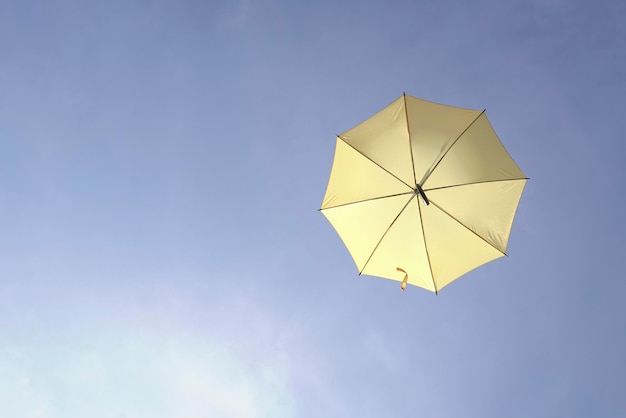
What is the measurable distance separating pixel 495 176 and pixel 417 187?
3.00 meters

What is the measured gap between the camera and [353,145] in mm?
17141

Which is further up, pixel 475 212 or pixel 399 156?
pixel 399 156

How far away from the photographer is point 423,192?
1639 cm

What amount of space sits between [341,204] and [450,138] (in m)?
4.85

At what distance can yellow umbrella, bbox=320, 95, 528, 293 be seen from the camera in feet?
53.3

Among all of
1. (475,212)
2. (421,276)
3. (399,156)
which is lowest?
(421,276)

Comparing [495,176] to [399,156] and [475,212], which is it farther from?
[399,156]

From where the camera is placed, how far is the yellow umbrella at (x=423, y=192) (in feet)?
53.3

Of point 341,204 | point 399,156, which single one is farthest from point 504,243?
point 341,204

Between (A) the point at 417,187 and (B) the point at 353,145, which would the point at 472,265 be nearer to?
(A) the point at 417,187

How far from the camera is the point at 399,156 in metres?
16.6

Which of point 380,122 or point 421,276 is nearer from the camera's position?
point 380,122

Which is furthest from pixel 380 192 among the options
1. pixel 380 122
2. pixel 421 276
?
pixel 421 276

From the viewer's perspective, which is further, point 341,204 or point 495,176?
point 341,204
